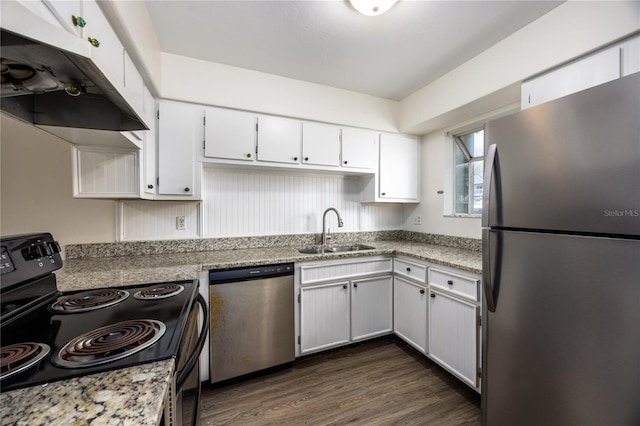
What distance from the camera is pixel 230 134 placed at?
2.11 m

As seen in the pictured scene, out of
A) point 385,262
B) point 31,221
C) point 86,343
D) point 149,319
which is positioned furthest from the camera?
point 385,262

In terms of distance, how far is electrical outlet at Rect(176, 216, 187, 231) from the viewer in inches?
87.0

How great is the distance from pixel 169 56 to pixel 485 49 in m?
2.35

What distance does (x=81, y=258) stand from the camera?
1913 millimetres

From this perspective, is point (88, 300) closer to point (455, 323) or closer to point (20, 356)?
point (20, 356)

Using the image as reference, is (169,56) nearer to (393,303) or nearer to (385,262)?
(385,262)

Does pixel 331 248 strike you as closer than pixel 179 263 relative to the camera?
No

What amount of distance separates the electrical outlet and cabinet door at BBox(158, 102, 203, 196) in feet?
1.10

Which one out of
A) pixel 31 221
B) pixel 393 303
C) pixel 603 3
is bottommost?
pixel 393 303

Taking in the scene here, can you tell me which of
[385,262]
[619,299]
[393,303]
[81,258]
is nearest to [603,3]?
[619,299]

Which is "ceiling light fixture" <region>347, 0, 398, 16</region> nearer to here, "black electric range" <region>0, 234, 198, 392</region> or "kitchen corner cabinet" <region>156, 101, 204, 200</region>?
"kitchen corner cabinet" <region>156, 101, 204, 200</region>

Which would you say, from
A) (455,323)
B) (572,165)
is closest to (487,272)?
(572,165)

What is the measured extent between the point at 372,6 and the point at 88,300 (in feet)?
6.50

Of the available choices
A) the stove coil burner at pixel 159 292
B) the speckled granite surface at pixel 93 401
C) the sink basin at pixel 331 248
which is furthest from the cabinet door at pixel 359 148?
the speckled granite surface at pixel 93 401
